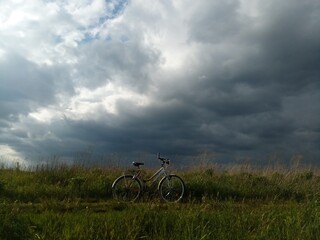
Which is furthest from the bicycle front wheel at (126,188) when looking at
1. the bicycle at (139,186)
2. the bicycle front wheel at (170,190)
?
the bicycle front wheel at (170,190)

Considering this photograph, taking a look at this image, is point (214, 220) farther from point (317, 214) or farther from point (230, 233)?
point (317, 214)

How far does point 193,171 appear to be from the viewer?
19.6m

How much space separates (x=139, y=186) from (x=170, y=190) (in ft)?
3.66

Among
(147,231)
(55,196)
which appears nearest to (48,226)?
(147,231)

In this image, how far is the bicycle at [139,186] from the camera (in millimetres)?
14558

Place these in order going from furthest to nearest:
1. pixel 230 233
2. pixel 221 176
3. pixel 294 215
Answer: pixel 221 176
pixel 294 215
pixel 230 233

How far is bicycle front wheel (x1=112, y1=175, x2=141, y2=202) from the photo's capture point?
1454 cm

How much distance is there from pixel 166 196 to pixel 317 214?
729 centimetres

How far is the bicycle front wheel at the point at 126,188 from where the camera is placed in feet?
47.7

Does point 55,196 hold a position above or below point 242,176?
below

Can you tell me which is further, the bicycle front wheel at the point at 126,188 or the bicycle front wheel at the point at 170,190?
the bicycle front wheel at the point at 170,190

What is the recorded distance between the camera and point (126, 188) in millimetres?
14555

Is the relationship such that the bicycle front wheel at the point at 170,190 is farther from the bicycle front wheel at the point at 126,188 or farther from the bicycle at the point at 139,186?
the bicycle front wheel at the point at 126,188

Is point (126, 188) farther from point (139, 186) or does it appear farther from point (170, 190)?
point (170, 190)
